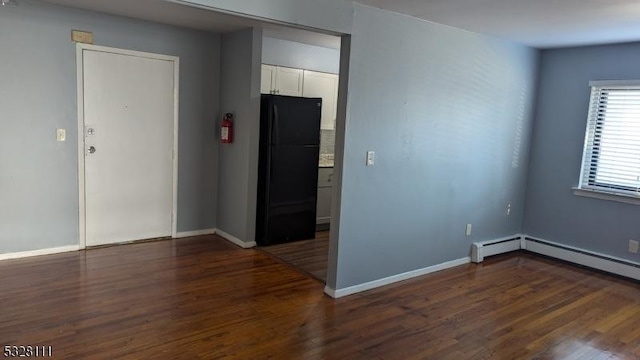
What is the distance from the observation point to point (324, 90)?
222 inches

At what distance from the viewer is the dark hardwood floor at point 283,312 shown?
9.20 feet

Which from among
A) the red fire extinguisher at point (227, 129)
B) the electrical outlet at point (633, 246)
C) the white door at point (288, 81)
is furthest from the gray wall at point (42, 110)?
the electrical outlet at point (633, 246)

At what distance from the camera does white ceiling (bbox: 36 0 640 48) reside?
10.4ft

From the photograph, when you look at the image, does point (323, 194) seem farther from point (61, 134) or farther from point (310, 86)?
point (61, 134)

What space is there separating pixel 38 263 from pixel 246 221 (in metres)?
1.89

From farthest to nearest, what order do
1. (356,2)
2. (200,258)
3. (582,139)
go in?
(582,139), (200,258), (356,2)

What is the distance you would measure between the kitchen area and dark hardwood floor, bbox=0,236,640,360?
46 centimetres

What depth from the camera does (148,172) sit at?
4.85 metres

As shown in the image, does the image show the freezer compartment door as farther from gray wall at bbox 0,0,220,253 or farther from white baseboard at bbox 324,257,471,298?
white baseboard at bbox 324,257,471,298

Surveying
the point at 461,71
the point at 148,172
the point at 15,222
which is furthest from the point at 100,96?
the point at 461,71

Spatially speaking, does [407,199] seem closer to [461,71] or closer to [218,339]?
[461,71]

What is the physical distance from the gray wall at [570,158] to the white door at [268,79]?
2949 mm

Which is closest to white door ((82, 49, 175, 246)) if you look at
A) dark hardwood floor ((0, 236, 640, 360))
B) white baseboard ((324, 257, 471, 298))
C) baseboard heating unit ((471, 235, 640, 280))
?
dark hardwood floor ((0, 236, 640, 360))

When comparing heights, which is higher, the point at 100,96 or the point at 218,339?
the point at 100,96
